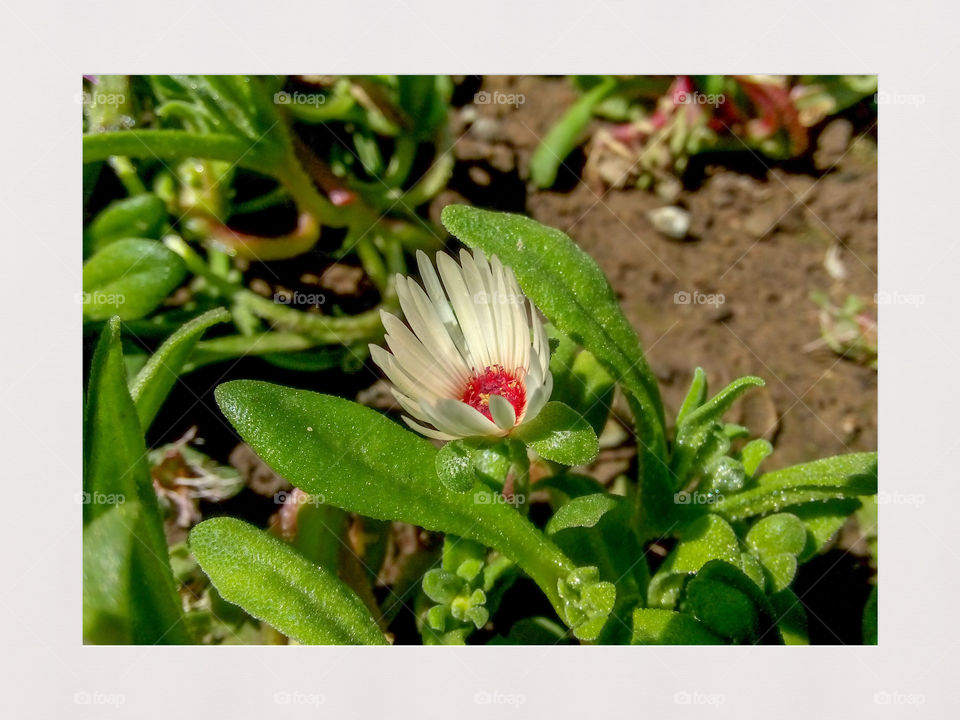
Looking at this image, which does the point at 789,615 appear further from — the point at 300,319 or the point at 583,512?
the point at 300,319

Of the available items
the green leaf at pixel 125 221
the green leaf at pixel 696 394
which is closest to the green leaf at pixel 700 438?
the green leaf at pixel 696 394

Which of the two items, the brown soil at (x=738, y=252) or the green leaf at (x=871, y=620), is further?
the brown soil at (x=738, y=252)

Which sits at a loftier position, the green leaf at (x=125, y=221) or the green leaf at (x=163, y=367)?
the green leaf at (x=125, y=221)

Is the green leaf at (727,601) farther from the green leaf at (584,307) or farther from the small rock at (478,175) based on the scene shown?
the small rock at (478,175)

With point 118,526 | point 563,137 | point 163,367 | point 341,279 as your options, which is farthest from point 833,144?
point 118,526

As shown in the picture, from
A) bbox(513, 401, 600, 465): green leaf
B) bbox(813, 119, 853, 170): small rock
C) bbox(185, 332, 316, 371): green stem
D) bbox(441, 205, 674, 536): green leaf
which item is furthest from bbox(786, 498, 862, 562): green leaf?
bbox(185, 332, 316, 371): green stem

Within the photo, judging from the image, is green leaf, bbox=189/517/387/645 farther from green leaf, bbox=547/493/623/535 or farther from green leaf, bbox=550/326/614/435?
green leaf, bbox=550/326/614/435

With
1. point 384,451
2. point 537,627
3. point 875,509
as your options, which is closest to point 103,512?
point 384,451
